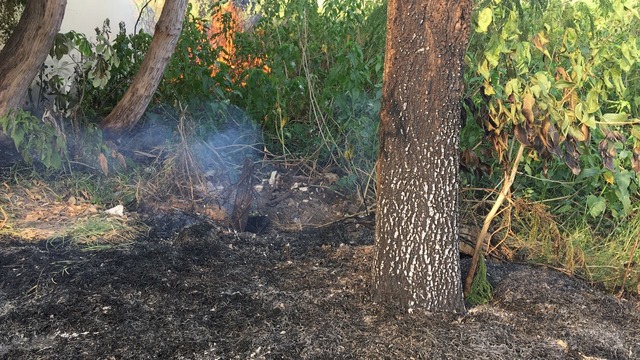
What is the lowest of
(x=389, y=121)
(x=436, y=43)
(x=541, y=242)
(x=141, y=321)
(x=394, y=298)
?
(x=141, y=321)

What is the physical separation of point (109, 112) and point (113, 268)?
225 cm

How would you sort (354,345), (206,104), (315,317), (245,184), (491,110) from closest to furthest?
(354,345) → (315,317) → (491,110) → (245,184) → (206,104)

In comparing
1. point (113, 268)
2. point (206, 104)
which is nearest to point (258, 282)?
point (113, 268)

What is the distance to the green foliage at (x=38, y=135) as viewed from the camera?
3.85 metres

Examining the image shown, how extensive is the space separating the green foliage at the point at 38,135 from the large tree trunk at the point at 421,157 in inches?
81.1

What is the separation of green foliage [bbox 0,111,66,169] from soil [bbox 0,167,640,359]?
643 millimetres

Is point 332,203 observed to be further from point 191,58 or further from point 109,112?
point 109,112

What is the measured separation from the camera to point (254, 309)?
2758 mm

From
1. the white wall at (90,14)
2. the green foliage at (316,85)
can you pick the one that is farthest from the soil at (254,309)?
the white wall at (90,14)

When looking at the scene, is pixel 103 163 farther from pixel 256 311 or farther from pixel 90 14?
pixel 90 14

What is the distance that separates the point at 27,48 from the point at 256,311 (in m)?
2.41

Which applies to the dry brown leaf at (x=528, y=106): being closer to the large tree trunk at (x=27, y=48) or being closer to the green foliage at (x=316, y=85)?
the green foliage at (x=316, y=85)

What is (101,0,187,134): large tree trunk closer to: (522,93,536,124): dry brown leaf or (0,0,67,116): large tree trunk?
(0,0,67,116): large tree trunk

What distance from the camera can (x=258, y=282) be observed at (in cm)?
305
